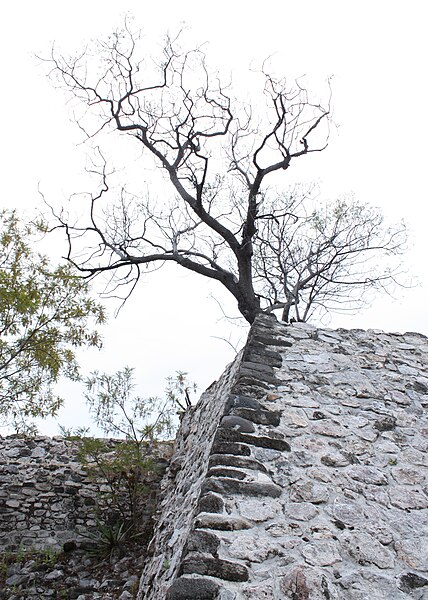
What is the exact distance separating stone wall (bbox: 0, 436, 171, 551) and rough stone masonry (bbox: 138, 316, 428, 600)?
1704 mm

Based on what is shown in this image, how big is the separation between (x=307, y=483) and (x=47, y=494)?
13.5 feet

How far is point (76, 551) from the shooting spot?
555 centimetres

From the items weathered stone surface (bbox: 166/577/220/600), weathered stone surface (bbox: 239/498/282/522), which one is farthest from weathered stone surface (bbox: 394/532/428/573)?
weathered stone surface (bbox: 166/577/220/600)

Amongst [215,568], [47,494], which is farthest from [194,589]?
[47,494]

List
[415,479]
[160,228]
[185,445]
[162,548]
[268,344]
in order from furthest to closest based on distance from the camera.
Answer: [160,228]
[185,445]
[268,344]
[162,548]
[415,479]

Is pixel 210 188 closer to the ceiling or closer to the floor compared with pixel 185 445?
closer to the ceiling

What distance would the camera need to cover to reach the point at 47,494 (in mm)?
6094

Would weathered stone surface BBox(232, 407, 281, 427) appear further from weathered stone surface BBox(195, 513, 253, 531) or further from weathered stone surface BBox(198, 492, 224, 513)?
weathered stone surface BBox(195, 513, 253, 531)

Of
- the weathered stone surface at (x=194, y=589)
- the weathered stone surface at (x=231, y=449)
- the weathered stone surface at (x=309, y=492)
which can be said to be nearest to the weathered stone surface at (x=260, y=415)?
the weathered stone surface at (x=231, y=449)

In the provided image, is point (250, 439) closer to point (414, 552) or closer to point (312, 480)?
Result: point (312, 480)

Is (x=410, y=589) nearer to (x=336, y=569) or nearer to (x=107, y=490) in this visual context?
(x=336, y=569)

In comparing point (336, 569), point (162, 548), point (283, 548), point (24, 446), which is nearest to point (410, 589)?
point (336, 569)

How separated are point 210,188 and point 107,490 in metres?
5.57

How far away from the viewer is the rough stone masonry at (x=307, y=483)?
2443mm
